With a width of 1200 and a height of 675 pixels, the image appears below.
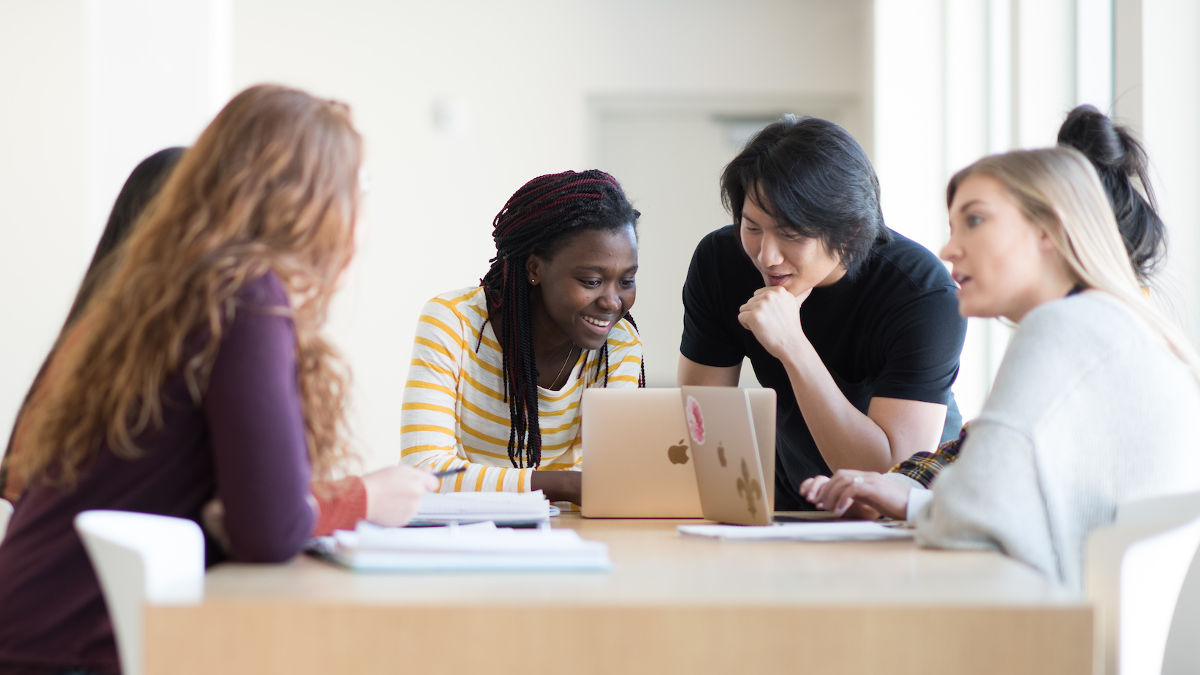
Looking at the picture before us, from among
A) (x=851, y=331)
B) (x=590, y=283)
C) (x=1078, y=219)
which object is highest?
(x=1078, y=219)

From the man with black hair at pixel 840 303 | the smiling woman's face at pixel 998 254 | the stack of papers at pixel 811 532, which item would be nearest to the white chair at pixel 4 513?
the stack of papers at pixel 811 532

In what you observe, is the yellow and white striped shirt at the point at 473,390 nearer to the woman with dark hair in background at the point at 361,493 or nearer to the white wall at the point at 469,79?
the woman with dark hair in background at the point at 361,493

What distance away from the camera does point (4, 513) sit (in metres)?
1.62

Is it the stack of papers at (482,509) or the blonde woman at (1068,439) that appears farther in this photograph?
the stack of papers at (482,509)

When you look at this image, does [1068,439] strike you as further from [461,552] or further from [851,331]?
[851,331]

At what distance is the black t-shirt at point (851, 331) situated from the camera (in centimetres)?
204

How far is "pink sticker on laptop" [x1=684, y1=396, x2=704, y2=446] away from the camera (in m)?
1.64

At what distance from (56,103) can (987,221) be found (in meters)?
3.24

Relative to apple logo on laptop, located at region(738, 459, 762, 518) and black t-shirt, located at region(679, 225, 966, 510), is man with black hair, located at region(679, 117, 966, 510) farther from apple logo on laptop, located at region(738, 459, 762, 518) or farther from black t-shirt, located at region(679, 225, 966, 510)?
apple logo on laptop, located at region(738, 459, 762, 518)

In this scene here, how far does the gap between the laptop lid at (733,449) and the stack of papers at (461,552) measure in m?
0.36

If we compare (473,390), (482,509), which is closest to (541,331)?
(473,390)

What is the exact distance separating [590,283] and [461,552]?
3.38 ft

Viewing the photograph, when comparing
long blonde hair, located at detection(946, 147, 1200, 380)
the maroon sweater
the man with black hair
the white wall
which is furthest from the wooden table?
Answer: the white wall

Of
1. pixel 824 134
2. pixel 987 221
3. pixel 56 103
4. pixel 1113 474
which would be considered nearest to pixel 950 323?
pixel 824 134
